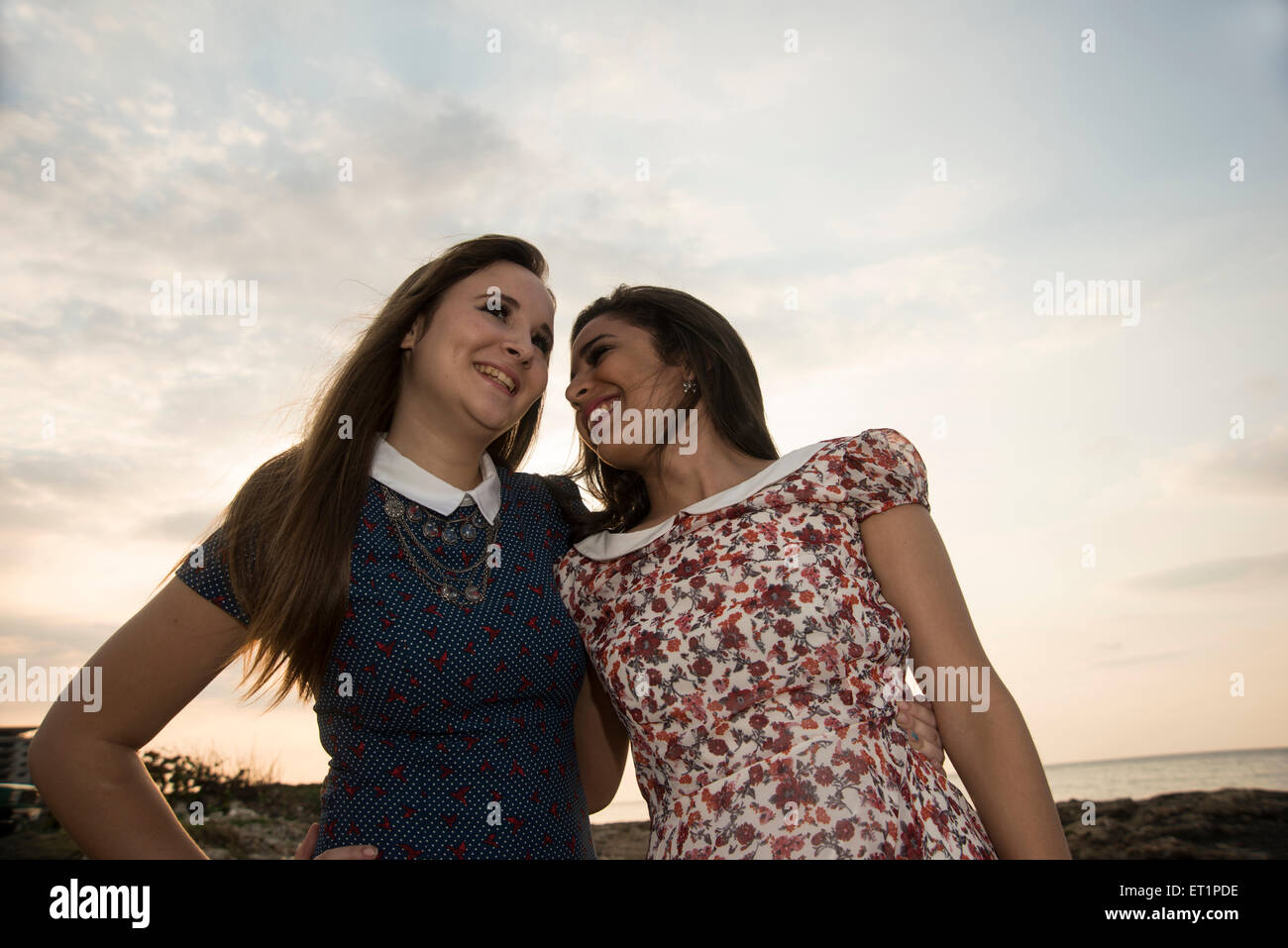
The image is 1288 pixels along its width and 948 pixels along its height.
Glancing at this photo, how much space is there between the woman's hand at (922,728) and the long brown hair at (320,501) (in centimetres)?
144

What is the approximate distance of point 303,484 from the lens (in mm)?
2408

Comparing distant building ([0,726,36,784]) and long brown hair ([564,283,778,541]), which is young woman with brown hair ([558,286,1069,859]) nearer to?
long brown hair ([564,283,778,541])

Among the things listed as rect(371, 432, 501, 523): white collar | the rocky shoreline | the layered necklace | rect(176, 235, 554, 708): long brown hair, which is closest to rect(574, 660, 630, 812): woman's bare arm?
the layered necklace

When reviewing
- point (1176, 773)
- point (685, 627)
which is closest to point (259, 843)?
point (685, 627)

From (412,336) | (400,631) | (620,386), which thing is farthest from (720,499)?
(412,336)

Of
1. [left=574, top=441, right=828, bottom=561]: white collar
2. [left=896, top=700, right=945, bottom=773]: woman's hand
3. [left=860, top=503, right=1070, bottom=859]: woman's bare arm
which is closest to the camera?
[left=860, top=503, right=1070, bottom=859]: woman's bare arm

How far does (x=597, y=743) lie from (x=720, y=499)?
88cm

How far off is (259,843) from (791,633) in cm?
458

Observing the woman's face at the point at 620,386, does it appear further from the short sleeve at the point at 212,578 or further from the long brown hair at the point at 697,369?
the short sleeve at the point at 212,578

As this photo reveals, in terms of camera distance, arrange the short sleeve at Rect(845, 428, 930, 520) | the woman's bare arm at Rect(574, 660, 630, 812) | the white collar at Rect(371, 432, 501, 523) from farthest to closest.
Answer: the woman's bare arm at Rect(574, 660, 630, 812)
the white collar at Rect(371, 432, 501, 523)
the short sleeve at Rect(845, 428, 930, 520)

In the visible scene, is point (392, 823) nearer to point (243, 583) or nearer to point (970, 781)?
point (243, 583)

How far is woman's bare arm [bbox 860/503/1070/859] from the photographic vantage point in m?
2.08

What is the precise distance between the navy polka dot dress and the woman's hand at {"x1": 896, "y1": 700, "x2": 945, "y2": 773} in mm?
876

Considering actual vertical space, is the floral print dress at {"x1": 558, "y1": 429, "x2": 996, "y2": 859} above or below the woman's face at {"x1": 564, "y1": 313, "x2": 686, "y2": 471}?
below
